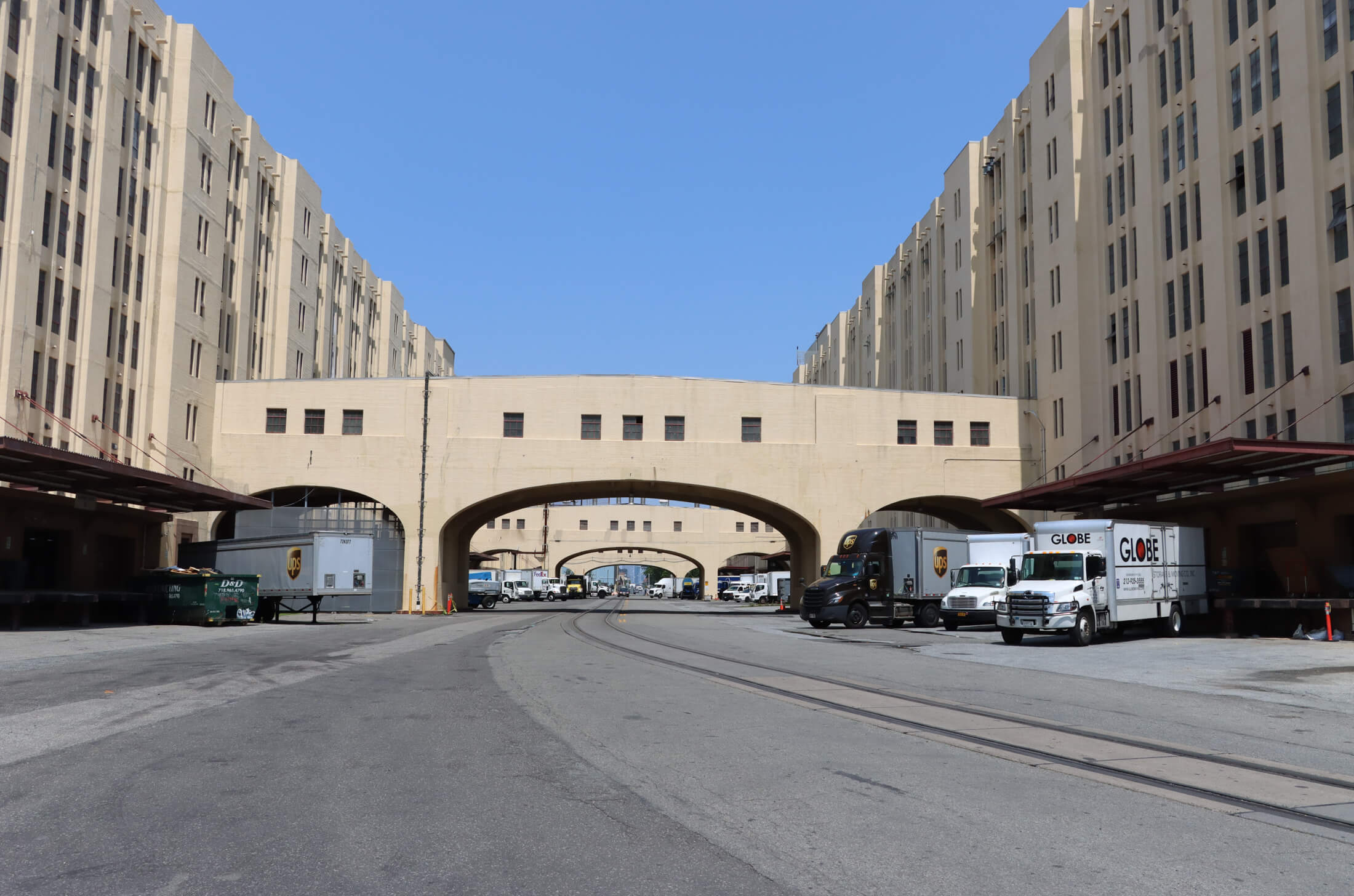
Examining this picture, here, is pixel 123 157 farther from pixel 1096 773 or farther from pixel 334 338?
pixel 1096 773

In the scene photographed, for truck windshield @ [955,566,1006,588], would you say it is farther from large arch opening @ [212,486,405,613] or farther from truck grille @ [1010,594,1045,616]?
large arch opening @ [212,486,405,613]

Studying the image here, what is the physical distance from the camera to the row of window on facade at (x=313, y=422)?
176 ft

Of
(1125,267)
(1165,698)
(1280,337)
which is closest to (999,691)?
(1165,698)

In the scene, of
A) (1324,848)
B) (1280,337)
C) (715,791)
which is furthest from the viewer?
(1280,337)

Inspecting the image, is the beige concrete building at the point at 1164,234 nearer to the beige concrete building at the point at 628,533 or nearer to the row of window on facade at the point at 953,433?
the row of window on facade at the point at 953,433

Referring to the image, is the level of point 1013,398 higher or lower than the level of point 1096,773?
higher

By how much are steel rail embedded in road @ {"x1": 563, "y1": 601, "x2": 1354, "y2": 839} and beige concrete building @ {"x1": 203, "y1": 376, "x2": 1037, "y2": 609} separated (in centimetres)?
3651

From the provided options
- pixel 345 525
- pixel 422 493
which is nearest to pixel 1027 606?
pixel 422 493

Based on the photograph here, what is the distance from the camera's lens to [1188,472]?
32.8 metres

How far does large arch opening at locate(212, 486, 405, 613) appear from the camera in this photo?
53906mm

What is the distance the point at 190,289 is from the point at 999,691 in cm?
4312

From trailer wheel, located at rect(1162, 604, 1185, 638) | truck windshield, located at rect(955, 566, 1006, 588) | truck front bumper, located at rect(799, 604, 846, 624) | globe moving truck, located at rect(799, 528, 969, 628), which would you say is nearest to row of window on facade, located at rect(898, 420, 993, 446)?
globe moving truck, located at rect(799, 528, 969, 628)

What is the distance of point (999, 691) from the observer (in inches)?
633

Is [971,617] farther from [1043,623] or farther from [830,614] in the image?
[1043,623]
